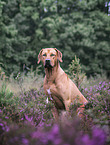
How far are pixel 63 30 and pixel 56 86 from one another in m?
13.7

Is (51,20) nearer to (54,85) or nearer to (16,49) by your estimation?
(16,49)

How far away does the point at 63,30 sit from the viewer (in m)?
16.2

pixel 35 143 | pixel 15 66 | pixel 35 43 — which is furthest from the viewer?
pixel 35 43

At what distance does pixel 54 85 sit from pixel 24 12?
544 inches

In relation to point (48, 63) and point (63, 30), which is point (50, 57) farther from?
point (63, 30)

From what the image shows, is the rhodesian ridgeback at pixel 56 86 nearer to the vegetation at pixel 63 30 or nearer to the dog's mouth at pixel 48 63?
the dog's mouth at pixel 48 63

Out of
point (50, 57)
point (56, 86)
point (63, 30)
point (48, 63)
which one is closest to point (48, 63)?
point (48, 63)

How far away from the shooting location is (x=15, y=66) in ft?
47.0

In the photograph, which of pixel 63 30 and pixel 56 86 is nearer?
pixel 56 86

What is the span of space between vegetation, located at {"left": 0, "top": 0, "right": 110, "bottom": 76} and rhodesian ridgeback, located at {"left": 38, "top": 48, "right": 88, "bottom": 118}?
1112cm

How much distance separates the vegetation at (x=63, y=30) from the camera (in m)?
14.8

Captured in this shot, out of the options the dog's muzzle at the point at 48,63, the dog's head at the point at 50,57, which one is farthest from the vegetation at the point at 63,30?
the dog's muzzle at the point at 48,63

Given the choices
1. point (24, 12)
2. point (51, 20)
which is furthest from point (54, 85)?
point (24, 12)

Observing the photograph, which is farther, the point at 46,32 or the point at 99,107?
the point at 46,32
